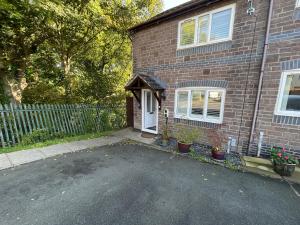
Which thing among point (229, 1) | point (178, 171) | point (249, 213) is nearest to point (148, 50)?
point (229, 1)

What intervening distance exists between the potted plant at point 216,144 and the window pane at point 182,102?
4.57 ft

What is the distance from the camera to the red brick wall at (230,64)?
4.64 meters

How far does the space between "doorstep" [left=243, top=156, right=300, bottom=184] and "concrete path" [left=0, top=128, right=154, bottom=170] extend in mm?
3615

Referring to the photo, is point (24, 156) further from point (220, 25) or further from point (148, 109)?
point (220, 25)

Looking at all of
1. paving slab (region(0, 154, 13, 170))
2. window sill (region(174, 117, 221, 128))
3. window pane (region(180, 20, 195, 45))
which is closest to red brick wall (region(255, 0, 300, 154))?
window sill (region(174, 117, 221, 128))

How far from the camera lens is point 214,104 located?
5.55m

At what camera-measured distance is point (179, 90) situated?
642 centimetres

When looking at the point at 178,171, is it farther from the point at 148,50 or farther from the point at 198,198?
the point at 148,50

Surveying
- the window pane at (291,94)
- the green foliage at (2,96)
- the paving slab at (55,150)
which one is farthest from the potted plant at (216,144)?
the green foliage at (2,96)

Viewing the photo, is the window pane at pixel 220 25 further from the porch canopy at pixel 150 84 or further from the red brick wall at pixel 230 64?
the porch canopy at pixel 150 84

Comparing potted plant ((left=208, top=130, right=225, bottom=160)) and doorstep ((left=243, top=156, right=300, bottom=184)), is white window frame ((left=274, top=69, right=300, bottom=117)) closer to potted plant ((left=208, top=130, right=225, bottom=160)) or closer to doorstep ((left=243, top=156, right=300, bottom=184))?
doorstep ((left=243, top=156, right=300, bottom=184))

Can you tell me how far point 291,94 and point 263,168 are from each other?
88.2 inches

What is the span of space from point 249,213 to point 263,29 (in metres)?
4.86

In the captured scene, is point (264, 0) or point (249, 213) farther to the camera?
point (264, 0)
